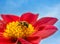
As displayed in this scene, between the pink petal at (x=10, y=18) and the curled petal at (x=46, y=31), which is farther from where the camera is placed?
the pink petal at (x=10, y=18)

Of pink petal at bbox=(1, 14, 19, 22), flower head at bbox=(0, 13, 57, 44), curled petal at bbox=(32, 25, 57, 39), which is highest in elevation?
pink petal at bbox=(1, 14, 19, 22)

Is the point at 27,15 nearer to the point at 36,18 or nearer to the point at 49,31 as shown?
the point at 36,18

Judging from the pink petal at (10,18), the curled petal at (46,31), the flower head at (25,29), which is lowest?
the curled petal at (46,31)

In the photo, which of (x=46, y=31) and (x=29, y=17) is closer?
(x=46, y=31)

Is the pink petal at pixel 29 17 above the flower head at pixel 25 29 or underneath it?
above

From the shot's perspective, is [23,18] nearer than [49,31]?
No

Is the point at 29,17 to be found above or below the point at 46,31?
above

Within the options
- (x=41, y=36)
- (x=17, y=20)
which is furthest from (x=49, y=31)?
(x=17, y=20)
